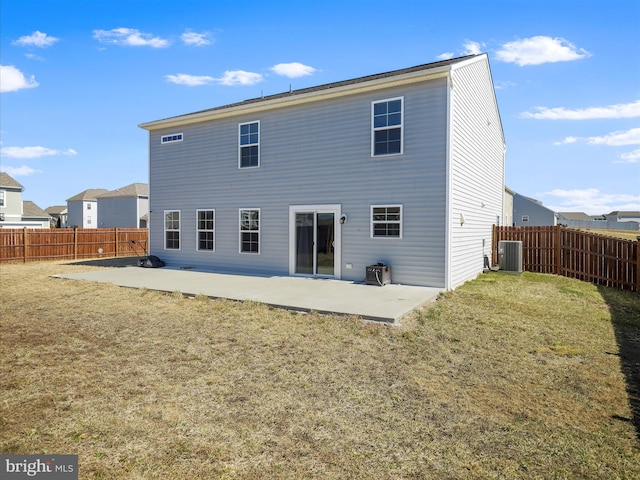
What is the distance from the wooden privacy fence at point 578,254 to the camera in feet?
35.4

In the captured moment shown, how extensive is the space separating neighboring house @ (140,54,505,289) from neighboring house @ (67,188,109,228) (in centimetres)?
3740

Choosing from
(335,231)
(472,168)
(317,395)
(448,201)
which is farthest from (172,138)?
(317,395)

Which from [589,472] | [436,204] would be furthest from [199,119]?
[589,472]

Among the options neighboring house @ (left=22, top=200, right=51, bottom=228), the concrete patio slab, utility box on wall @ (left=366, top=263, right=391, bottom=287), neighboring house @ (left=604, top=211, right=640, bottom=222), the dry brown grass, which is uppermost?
neighboring house @ (left=604, top=211, right=640, bottom=222)

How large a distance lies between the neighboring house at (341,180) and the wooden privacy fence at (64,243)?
7572mm

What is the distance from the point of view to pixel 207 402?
12.2ft

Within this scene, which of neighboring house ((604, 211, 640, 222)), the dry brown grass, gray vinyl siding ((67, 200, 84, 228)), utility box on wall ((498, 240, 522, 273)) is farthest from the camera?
neighboring house ((604, 211, 640, 222))

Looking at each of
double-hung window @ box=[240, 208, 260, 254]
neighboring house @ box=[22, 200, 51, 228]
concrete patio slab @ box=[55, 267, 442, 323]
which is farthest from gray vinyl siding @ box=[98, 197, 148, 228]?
double-hung window @ box=[240, 208, 260, 254]

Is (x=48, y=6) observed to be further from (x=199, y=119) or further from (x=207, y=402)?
(x=207, y=402)

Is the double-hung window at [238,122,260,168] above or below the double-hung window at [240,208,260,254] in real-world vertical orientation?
above

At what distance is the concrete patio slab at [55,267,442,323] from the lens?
7.57 metres

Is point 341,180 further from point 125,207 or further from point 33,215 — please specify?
point 33,215

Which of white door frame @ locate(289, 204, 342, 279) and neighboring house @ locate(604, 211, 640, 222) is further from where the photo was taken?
neighboring house @ locate(604, 211, 640, 222)

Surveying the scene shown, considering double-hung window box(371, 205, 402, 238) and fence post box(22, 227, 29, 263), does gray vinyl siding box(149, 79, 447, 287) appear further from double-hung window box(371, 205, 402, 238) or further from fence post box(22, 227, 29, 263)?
fence post box(22, 227, 29, 263)
